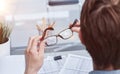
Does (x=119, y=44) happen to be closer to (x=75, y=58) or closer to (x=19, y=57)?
(x=75, y=58)

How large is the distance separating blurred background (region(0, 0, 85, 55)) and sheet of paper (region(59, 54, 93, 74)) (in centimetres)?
17

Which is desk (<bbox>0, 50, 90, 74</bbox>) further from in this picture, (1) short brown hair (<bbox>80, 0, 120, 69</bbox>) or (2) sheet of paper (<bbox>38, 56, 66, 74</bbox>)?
(1) short brown hair (<bbox>80, 0, 120, 69</bbox>)

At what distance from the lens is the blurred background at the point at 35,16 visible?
1.71m

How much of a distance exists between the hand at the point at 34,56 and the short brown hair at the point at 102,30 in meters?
0.27

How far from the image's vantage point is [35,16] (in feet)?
5.74

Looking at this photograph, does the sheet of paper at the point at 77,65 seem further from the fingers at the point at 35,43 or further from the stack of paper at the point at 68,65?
the fingers at the point at 35,43

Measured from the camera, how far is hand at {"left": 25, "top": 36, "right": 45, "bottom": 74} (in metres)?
1.13

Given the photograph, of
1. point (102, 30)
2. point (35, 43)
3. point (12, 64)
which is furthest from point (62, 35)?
point (102, 30)

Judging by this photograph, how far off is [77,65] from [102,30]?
2.07ft

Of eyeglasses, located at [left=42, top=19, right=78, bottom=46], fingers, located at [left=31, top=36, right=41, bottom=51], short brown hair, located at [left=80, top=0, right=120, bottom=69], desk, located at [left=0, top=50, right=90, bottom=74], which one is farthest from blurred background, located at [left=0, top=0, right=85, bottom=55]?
short brown hair, located at [left=80, top=0, right=120, bottom=69]

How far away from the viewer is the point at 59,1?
176 centimetres

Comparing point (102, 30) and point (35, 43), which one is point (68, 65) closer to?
point (35, 43)

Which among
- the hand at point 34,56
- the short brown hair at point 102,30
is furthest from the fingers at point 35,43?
the short brown hair at point 102,30

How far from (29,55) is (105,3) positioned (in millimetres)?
408
